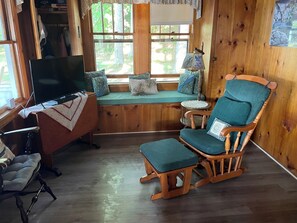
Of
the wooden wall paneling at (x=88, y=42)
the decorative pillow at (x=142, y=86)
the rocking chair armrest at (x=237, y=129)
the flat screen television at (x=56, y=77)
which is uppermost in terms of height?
the wooden wall paneling at (x=88, y=42)

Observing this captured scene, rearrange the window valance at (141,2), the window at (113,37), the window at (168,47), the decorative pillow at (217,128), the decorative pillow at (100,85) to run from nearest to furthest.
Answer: the decorative pillow at (217,128), the window valance at (141,2), the decorative pillow at (100,85), the window at (113,37), the window at (168,47)

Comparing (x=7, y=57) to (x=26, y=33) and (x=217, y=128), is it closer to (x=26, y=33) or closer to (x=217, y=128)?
(x=26, y=33)

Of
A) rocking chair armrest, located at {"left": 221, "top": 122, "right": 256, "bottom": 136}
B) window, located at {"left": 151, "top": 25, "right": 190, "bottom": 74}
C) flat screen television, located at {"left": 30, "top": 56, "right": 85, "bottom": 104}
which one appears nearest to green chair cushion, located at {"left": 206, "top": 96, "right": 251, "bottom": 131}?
rocking chair armrest, located at {"left": 221, "top": 122, "right": 256, "bottom": 136}

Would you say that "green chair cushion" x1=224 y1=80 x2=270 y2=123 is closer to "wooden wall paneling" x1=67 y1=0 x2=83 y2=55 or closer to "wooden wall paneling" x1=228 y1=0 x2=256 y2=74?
"wooden wall paneling" x1=228 y1=0 x2=256 y2=74

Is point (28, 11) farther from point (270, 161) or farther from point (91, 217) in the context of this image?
point (270, 161)

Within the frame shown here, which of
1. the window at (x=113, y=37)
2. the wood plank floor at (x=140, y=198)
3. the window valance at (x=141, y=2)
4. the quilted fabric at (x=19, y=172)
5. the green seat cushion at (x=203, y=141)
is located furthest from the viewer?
the window at (x=113, y=37)

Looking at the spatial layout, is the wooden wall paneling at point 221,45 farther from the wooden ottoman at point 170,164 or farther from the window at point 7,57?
the window at point 7,57

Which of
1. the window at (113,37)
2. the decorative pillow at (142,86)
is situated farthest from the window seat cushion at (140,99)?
the window at (113,37)

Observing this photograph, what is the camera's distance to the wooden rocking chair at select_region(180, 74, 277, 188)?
2324mm

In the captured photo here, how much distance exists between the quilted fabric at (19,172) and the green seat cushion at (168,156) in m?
1.01

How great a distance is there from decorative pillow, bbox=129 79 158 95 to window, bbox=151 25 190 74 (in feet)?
1.25

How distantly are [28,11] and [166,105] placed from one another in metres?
2.21

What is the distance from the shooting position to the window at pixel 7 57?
2479mm

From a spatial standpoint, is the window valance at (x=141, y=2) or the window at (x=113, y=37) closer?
the window valance at (x=141, y=2)
